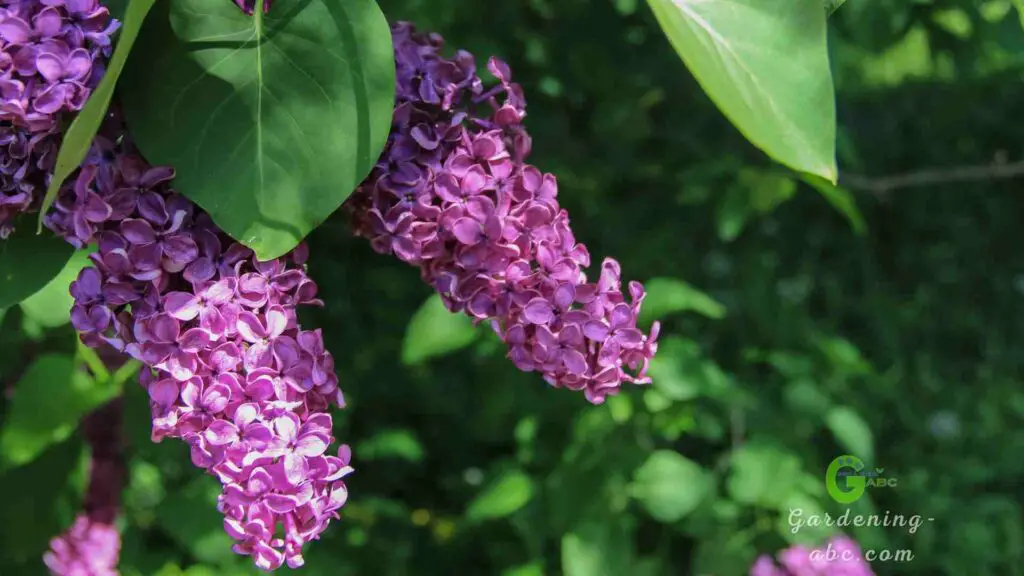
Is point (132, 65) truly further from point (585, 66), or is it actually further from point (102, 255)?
point (585, 66)

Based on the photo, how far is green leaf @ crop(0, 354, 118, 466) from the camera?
0.98 metres

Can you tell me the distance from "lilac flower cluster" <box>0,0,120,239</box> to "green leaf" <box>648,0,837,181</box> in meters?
0.30

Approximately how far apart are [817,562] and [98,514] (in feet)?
2.65

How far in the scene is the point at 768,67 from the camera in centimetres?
50

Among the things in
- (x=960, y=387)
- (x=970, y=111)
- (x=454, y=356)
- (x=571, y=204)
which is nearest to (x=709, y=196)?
(x=571, y=204)

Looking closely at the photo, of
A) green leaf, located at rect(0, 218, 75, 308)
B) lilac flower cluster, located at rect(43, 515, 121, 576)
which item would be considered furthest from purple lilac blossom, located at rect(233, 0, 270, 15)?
lilac flower cluster, located at rect(43, 515, 121, 576)

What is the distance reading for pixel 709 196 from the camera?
1700 millimetres

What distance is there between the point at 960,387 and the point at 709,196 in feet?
2.83

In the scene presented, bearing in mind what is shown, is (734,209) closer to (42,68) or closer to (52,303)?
(52,303)

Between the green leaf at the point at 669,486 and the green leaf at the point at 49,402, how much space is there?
0.56 metres

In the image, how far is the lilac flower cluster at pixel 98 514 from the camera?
100cm

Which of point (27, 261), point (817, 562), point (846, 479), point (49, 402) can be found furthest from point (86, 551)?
point (846, 479)

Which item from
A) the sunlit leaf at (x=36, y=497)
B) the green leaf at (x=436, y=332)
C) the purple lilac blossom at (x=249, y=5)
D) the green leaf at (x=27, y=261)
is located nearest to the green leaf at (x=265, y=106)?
the purple lilac blossom at (x=249, y=5)

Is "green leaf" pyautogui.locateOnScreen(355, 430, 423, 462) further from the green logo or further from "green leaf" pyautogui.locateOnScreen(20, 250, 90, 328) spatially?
"green leaf" pyautogui.locateOnScreen(20, 250, 90, 328)
